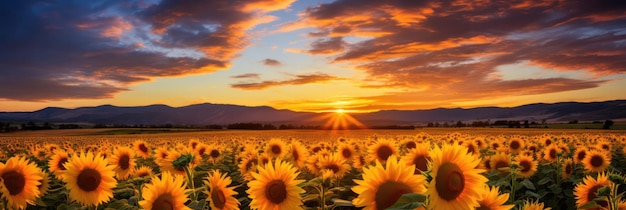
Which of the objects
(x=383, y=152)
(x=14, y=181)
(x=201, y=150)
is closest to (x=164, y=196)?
(x=14, y=181)

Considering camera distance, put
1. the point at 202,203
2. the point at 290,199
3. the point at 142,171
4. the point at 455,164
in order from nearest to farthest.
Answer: the point at 455,164, the point at 202,203, the point at 290,199, the point at 142,171

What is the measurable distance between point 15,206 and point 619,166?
1549 centimetres

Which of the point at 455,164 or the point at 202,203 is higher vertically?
the point at 455,164

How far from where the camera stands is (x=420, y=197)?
3346 millimetres

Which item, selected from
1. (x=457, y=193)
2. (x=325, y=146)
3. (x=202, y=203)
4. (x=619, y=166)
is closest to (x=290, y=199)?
(x=202, y=203)

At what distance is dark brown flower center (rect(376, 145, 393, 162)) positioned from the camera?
34.8 feet

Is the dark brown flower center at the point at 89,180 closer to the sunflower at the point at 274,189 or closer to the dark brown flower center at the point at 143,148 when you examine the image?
the sunflower at the point at 274,189

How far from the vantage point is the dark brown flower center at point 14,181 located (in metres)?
6.24

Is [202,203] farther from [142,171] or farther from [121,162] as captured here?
[121,162]

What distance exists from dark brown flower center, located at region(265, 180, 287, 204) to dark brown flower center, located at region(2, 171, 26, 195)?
3450 millimetres

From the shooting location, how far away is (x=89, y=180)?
637 centimetres

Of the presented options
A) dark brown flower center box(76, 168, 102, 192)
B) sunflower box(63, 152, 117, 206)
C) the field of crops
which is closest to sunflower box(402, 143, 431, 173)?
the field of crops

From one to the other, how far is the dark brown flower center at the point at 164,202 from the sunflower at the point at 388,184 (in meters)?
1.67

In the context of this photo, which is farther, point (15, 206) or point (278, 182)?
point (15, 206)
